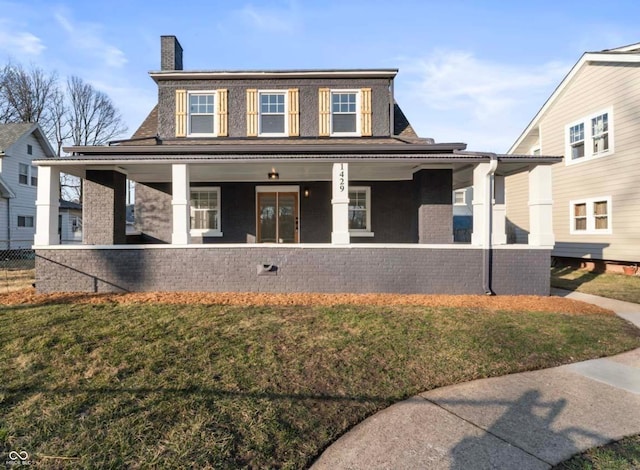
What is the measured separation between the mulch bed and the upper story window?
7.75 meters

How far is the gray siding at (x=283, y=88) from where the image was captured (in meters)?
11.5

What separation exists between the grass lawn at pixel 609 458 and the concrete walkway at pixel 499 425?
0.18ft

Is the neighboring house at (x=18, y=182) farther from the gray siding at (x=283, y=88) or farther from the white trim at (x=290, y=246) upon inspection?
the white trim at (x=290, y=246)

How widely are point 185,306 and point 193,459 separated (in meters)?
4.19

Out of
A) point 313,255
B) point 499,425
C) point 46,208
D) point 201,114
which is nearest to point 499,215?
point 313,255

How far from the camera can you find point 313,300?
22.9 ft

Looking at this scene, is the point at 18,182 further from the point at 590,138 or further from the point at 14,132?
the point at 590,138

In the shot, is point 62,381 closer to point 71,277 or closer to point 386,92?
point 71,277

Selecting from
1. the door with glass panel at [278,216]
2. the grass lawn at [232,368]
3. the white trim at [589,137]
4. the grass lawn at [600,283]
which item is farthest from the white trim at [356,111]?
the white trim at [589,137]

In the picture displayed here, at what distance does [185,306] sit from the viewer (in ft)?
21.0

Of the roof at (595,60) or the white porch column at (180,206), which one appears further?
the roof at (595,60)

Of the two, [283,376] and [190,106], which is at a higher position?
[190,106]

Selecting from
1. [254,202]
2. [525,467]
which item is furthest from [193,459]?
[254,202]

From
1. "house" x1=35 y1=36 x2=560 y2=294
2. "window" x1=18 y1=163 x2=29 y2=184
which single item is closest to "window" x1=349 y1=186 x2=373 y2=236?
"house" x1=35 y1=36 x2=560 y2=294
